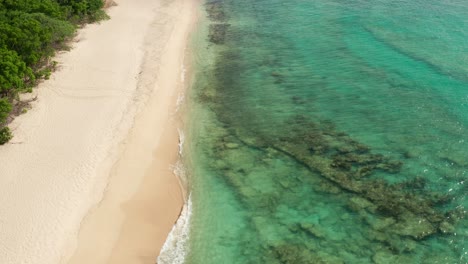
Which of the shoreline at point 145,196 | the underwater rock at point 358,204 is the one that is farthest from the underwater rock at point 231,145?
the underwater rock at point 358,204

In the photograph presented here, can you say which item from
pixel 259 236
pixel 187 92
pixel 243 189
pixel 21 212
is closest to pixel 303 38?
pixel 187 92

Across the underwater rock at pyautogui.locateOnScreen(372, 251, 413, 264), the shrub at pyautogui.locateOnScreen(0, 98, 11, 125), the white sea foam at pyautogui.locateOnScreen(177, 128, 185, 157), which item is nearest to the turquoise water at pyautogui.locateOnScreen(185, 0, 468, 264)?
the underwater rock at pyautogui.locateOnScreen(372, 251, 413, 264)

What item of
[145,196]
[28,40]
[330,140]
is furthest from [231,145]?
[28,40]

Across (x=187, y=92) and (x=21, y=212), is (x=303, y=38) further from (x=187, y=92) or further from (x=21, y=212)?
(x=21, y=212)

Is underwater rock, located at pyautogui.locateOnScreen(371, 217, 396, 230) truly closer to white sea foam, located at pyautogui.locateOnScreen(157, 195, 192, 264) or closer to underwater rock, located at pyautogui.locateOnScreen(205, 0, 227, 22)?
white sea foam, located at pyautogui.locateOnScreen(157, 195, 192, 264)

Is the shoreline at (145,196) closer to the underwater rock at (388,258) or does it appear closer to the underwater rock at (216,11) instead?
the underwater rock at (388,258)

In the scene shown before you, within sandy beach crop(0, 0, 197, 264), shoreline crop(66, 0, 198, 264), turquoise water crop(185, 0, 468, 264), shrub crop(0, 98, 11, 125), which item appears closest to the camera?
shoreline crop(66, 0, 198, 264)
